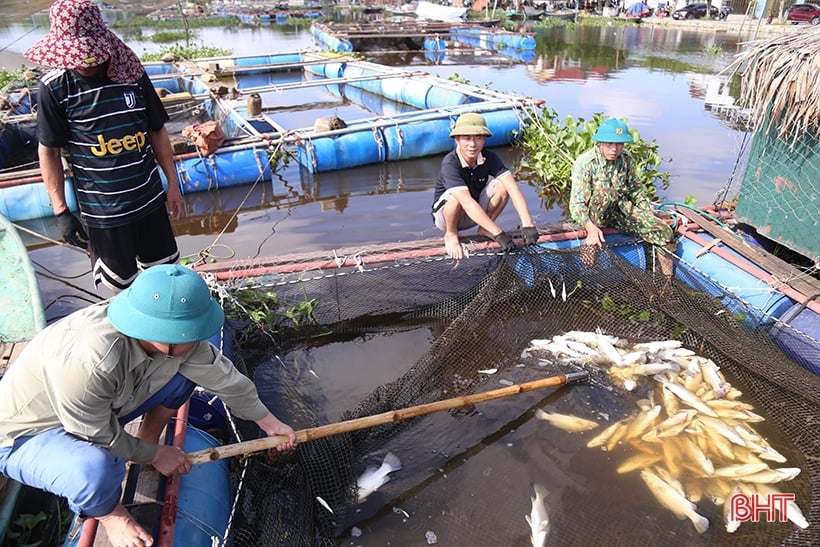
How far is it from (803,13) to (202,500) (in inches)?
1739

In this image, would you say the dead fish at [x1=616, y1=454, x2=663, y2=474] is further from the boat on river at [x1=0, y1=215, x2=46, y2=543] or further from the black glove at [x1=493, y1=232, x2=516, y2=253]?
the boat on river at [x1=0, y1=215, x2=46, y2=543]

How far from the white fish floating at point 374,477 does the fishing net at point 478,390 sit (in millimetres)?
52

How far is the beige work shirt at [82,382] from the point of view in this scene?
2.30m

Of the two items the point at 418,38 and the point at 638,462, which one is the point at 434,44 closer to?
the point at 418,38

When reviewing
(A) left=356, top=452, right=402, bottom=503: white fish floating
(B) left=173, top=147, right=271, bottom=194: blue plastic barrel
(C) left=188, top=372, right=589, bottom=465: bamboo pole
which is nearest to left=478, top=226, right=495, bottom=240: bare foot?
(C) left=188, top=372, right=589, bottom=465: bamboo pole

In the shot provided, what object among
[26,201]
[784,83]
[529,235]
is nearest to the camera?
[784,83]

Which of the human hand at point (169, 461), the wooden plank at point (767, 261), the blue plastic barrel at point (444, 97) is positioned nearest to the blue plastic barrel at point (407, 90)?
the blue plastic barrel at point (444, 97)

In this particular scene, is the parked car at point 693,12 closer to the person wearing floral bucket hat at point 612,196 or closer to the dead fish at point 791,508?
the person wearing floral bucket hat at point 612,196

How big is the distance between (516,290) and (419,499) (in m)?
2.36

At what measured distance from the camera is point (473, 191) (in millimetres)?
5727

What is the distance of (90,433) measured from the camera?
2422 millimetres

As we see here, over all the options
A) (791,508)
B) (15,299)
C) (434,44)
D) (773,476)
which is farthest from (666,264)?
(434,44)

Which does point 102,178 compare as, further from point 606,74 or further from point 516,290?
point 606,74

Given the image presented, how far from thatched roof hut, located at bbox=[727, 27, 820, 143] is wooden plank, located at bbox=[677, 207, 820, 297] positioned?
3.60 ft
